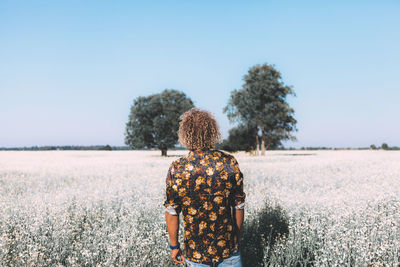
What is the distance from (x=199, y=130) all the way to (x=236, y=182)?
0.61 meters

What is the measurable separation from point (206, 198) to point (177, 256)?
0.73 metres

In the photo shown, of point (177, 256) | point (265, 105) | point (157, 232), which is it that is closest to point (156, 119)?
point (265, 105)

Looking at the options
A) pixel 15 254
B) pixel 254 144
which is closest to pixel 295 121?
pixel 254 144

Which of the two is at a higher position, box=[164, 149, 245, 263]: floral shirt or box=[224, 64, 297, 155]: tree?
box=[224, 64, 297, 155]: tree

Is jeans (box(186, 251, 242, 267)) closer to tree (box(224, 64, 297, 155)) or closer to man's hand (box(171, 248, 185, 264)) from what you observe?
man's hand (box(171, 248, 185, 264))

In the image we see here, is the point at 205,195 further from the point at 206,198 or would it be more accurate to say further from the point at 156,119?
the point at 156,119

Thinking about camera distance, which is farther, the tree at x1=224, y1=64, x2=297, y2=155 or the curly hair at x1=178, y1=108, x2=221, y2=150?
the tree at x1=224, y1=64, x2=297, y2=155

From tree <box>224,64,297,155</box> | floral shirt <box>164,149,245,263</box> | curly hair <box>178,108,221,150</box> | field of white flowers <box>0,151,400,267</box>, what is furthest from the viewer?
tree <box>224,64,297,155</box>

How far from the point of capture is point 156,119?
49.1 metres

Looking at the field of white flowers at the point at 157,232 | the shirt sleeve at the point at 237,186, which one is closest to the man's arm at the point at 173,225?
the shirt sleeve at the point at 237,186

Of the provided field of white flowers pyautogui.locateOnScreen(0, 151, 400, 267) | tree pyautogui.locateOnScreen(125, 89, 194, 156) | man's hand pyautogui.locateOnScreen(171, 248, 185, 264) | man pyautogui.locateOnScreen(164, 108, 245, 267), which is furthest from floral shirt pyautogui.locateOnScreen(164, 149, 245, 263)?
tree pyautogui.locateOnScreen(125, 89, 194, 156)

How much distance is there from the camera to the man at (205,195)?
2.83 metres

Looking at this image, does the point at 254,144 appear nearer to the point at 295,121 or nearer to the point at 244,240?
the point at 295,121

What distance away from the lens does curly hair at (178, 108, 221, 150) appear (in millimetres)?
2930
